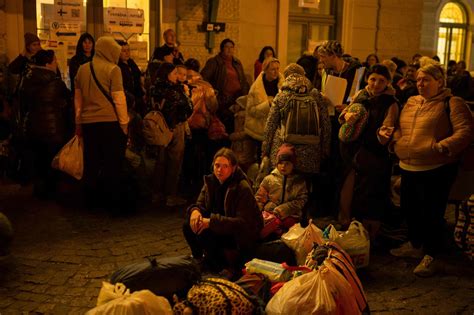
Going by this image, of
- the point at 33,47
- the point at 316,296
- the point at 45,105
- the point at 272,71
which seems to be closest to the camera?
the point at 316,296

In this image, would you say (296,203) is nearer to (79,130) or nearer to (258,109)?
(258,109)

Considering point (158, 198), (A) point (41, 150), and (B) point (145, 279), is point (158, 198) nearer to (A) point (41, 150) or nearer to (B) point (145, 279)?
(A) point (41, 150)

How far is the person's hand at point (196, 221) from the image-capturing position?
5059mm

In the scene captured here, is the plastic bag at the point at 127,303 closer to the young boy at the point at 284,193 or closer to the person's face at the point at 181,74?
the young boy at the point at 284,193

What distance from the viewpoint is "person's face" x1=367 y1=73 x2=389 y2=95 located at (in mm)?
5762

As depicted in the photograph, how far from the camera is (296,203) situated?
575 cm

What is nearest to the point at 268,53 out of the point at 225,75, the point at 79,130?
the point at 225,75

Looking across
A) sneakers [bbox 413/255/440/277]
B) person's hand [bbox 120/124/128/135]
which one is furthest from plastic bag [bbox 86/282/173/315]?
person's hand [bbox 120/124/128/135]

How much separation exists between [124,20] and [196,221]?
6.20m

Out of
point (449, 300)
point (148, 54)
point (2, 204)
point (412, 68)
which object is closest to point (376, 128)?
point (449, 300)

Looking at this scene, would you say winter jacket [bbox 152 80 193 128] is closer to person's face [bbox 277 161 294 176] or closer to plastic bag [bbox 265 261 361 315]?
person's face [bbox 277 161 294 176]

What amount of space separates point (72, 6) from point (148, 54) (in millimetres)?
1589

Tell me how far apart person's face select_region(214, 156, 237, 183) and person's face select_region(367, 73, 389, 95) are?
66.4 inches

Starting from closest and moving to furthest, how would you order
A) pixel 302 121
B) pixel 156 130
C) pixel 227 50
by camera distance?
pixel 302 121
pixel 156 130
pixel 227 50
